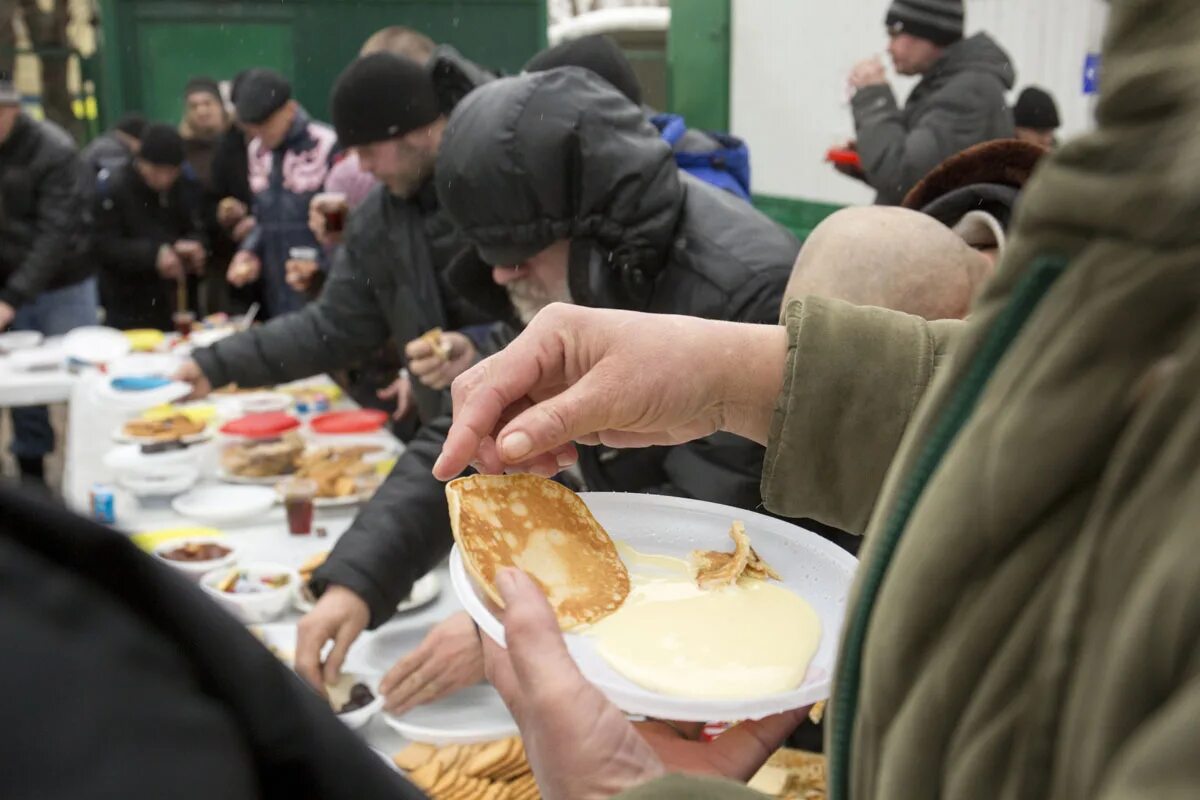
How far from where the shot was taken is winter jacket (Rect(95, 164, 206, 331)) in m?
4.36

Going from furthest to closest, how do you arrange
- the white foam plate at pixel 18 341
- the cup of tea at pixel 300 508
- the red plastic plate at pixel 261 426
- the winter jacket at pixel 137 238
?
the winter jacket at pixel 137 238
the white foam plate at pixel 18 341
the red plastic plate at pixel 261 426
the cup of tea at pixel 300 508

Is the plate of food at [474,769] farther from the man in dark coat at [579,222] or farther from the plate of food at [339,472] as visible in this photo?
the plate of food at [339,472]

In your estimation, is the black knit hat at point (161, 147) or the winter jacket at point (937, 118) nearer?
the winter jacket at point (937, 118)

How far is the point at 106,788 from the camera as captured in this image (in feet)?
0.59

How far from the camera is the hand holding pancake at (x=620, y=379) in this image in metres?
0.76

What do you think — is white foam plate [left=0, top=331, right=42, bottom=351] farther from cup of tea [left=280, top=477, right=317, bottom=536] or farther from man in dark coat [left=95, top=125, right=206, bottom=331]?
cup of tea [left=280, top=477, right=317, bottom=536]

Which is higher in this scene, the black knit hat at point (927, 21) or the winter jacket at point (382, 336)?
the black knit hat at point (927, 21)

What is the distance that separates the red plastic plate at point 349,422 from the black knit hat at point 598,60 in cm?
94

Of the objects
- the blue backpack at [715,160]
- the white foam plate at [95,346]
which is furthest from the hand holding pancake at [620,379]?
the white foam plate at [95,346]

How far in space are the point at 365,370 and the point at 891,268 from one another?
188cm

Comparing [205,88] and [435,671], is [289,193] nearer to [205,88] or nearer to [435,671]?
[205,88]

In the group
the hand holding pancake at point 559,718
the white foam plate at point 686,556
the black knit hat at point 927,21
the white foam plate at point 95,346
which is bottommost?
the white foam plate at point 95,346

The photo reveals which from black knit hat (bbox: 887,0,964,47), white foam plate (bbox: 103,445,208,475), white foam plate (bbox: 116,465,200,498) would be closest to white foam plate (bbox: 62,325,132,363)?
white foam plate (bbox: 103,445,208,475)

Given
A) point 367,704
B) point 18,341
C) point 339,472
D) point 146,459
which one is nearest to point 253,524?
point 339,472
